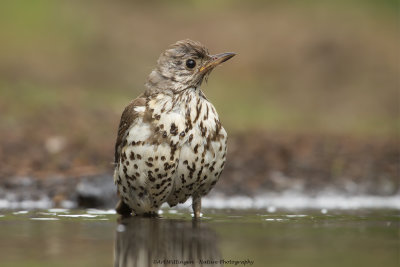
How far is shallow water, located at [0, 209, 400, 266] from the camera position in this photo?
4.14 m

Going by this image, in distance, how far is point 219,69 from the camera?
2208 cm

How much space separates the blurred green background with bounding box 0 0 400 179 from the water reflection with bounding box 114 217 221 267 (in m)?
5.12

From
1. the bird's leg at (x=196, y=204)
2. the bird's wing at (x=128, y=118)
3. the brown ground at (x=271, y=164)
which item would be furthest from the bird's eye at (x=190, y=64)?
the brown ground at (x=271, y=164)

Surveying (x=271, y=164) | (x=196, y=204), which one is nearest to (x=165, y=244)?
(x=196, y=204)

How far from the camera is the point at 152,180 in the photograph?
6055 millimetres

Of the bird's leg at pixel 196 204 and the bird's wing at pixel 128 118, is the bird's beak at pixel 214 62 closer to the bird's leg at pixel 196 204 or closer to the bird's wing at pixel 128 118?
the bird's wing at pixel 128 118

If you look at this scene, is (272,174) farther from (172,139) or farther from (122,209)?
(172,139)

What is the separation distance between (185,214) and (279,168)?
11.4ft

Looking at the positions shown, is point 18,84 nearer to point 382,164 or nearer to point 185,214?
point 382,164

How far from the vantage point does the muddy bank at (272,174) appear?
830cm

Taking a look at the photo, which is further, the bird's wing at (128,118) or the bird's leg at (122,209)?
the bird's leg at (122,209)

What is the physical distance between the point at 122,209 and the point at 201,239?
6.67ft

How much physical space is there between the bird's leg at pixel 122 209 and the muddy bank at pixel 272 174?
112cm

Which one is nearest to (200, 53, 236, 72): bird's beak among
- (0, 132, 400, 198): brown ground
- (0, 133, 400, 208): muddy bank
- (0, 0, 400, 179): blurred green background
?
(0, 133, 400, 208): muddy bank
